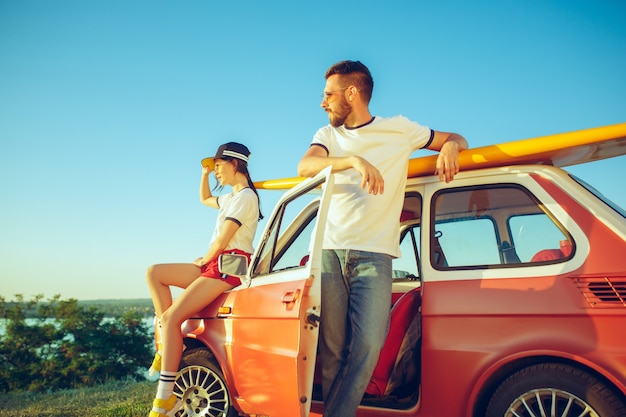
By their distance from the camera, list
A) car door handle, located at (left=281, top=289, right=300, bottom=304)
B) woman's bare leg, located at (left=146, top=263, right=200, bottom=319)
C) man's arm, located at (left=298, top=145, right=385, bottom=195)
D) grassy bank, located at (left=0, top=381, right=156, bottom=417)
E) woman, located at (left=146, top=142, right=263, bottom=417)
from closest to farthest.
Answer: man's arm, located at (left=298, top=145, right=385, bottom=195) < car door handle, located at (left=281, top=289, right=300, bottom=304) < woman, located at (left=146, top=142, right=263, bottom=417) < woman's bare leg, located at (left=146, top=263, right=200, bottom=319) < grassy bank, located at (left=0, top=381, right=156, bottom=417)

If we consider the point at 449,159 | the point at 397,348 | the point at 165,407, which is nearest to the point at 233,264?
the point at 165,407

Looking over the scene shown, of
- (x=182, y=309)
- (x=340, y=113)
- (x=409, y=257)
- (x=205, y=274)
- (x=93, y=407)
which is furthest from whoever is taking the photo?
(x=93, y=407)

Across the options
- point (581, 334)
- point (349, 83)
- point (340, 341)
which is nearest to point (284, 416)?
point (340, 341)

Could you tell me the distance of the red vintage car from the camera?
271 centimetres

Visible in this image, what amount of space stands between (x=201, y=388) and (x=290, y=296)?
5.08 feet

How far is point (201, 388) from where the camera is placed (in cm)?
423

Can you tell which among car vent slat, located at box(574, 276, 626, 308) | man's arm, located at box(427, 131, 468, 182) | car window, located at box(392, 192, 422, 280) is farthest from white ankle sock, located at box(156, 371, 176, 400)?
car vent slat, located at box(574, 276, 626, 308)

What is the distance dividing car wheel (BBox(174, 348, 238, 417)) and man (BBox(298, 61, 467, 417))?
4.02 feet

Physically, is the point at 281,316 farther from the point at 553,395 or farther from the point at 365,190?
the point at 553,395

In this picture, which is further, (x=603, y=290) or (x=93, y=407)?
(x=93, y=407)

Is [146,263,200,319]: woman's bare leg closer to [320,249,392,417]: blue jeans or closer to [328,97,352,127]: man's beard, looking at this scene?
[320,249,392,417]: blue jeans

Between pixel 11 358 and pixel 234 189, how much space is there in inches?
1751

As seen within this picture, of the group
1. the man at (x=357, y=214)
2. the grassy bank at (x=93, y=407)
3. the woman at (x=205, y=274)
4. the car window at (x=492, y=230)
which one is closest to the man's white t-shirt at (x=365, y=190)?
the man at (x=357, y=214)

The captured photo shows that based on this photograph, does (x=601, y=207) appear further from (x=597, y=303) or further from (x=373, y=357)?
(x=373, y=357)
